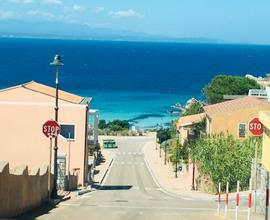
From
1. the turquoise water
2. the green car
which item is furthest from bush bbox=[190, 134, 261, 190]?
the turquoise water

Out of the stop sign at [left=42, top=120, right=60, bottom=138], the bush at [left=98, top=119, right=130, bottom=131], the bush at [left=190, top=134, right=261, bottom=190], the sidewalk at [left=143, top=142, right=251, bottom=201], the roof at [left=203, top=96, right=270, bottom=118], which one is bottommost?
the sidewalk at [left=143, top=142, right=251, bottom=201]

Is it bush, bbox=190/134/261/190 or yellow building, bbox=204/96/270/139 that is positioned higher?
yellow building, bbox=204/96/270/139

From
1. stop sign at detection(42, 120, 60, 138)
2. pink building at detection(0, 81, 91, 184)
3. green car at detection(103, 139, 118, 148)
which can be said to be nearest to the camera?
stop sign at detection(42, 120, 60, 138)

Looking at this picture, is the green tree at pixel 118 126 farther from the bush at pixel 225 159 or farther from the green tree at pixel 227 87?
the bush at pixel 225 159

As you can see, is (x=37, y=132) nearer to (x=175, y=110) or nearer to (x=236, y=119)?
(x=236, y=119)

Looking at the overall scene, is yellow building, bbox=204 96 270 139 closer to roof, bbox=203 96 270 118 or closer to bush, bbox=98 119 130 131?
roof, bbox=203 96 270 118

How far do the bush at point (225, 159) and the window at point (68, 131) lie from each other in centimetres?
869

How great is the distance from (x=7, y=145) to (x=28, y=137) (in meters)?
1.52

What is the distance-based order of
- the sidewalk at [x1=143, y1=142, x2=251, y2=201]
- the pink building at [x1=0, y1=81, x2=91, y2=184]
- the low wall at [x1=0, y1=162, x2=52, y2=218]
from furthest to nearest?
the pink building at [x1=0, y1=81, x2=91, y2=184]
the sidewalk at [x1=143, y1=142, x2=251, y2=201]
the low wall at [x1=0, y1=162, x2=52, y2=218]

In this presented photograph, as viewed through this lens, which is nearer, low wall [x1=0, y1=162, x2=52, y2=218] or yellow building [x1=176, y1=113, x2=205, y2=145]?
low wall [x1=0, y1=162, x2=52, y2=218]

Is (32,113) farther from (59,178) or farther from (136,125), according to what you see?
(136,125)

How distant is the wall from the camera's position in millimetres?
44406

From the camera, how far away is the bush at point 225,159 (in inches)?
1670

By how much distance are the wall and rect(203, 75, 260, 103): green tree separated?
46.3 meters
